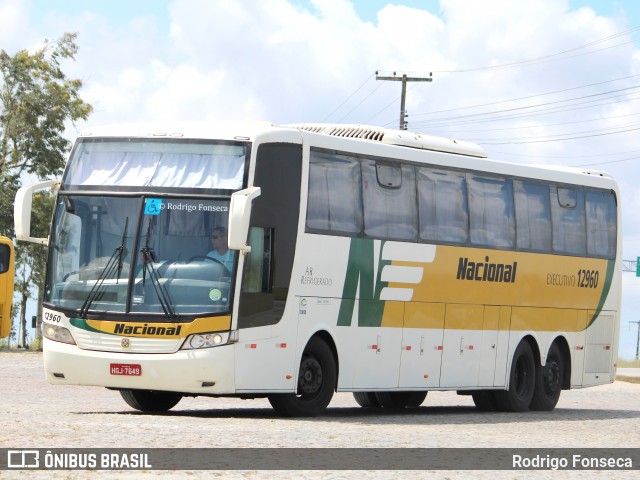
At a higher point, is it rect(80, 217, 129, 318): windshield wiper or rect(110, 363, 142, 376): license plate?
rect(80, 217, 129, 318): windshield wiper

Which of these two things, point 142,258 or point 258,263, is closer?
point 142,258

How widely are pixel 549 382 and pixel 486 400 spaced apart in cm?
129

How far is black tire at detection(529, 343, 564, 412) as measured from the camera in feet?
87.0

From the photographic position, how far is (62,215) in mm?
20219

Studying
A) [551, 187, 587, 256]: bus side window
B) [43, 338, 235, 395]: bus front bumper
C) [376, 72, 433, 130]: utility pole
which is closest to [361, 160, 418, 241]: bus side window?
[43, 338, 235, 395]: bus front bumper

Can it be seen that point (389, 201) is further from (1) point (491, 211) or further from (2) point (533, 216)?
(2) point (533, 216)

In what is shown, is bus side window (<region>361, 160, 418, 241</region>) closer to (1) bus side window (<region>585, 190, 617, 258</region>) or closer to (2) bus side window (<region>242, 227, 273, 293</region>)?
(2) bus side window (<region>242, 227, 273, 293</region>)

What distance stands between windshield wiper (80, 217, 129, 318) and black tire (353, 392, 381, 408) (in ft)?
25.9

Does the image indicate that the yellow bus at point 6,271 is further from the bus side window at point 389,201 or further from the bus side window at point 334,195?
the bus side window at point 334,195

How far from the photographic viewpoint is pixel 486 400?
2622 centimetres

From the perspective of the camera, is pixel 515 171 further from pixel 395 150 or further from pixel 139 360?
pixel 139 360

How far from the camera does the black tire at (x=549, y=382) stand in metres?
26.5

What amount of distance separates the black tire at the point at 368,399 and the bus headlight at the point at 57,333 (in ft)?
25.3

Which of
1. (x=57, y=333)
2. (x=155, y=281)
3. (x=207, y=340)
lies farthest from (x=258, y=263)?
(x=57, y=333)
